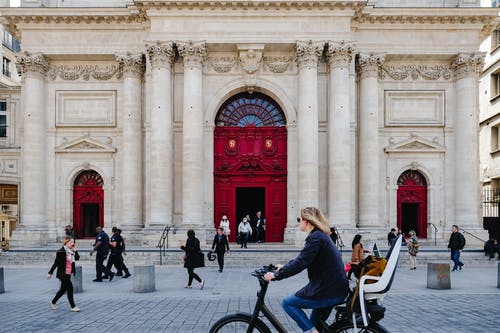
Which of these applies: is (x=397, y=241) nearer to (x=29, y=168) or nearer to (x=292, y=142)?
(x=292, y=142)

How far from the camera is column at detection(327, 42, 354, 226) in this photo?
26531mm

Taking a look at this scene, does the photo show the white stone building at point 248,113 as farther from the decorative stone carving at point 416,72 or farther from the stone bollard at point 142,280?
the stone bollard at point 142,280

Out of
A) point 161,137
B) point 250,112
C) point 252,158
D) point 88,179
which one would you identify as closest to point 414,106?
point 250,112

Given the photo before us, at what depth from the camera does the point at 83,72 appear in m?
29.2

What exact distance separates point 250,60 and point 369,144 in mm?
7901

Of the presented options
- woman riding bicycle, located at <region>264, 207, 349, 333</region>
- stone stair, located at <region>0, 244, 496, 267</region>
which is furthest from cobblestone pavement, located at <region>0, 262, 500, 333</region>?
woman riding bicycle, located at <region>264, 207, 349, 333</region>

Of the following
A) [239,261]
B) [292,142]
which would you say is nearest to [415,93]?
[292,142]

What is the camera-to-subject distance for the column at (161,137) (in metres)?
26.5

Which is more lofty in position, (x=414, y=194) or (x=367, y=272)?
(x=414, y=194)

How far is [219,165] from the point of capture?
1134 inches

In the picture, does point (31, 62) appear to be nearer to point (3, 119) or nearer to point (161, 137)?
point (3, 119)

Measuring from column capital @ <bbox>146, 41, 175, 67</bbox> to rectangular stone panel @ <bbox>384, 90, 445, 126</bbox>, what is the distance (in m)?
12.3

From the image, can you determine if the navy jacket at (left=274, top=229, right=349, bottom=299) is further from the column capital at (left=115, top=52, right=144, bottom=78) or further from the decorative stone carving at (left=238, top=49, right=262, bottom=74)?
the column capital at (left=115, top=52, right=144, bottom=78)

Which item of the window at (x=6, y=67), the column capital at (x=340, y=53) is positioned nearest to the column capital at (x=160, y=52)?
the column capital at (x=340, y=53)
